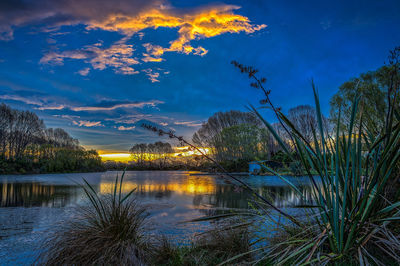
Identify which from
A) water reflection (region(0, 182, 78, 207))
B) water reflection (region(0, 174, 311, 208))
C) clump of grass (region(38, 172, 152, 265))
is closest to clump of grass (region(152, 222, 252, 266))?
clump of grass (region(38, 172, 152, 265))

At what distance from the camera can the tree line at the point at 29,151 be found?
35500 millimetres

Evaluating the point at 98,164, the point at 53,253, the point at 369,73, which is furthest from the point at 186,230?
the point at 98,164

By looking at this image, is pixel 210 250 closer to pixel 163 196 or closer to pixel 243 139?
pixel 163 196

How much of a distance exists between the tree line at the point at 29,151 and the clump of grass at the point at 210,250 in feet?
129

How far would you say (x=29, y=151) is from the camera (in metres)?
41.3

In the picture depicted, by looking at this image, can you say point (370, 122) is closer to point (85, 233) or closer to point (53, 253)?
point (85, 233)

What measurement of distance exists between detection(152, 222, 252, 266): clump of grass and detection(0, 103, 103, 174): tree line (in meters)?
39.4

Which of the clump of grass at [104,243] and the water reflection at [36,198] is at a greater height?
the clump of grass at [104,243]

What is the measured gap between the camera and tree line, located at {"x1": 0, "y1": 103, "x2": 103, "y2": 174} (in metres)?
35.5

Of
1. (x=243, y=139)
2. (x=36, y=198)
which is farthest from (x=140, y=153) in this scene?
(x=36, y=198)

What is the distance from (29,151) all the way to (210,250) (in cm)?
4874

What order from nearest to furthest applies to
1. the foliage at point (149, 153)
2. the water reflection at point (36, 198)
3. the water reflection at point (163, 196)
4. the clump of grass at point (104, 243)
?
the clump of grass at point (104, 243) → the water reflection at point (163, 196) → the water reflection at point (36, 198) → the foliage at point (149, 153)

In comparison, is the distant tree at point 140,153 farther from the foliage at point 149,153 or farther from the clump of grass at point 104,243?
the clump of grass at point 104,243

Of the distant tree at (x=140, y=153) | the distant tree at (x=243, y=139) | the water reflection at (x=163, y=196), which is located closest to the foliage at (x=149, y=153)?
the distant tree at (x=140, y=153)
